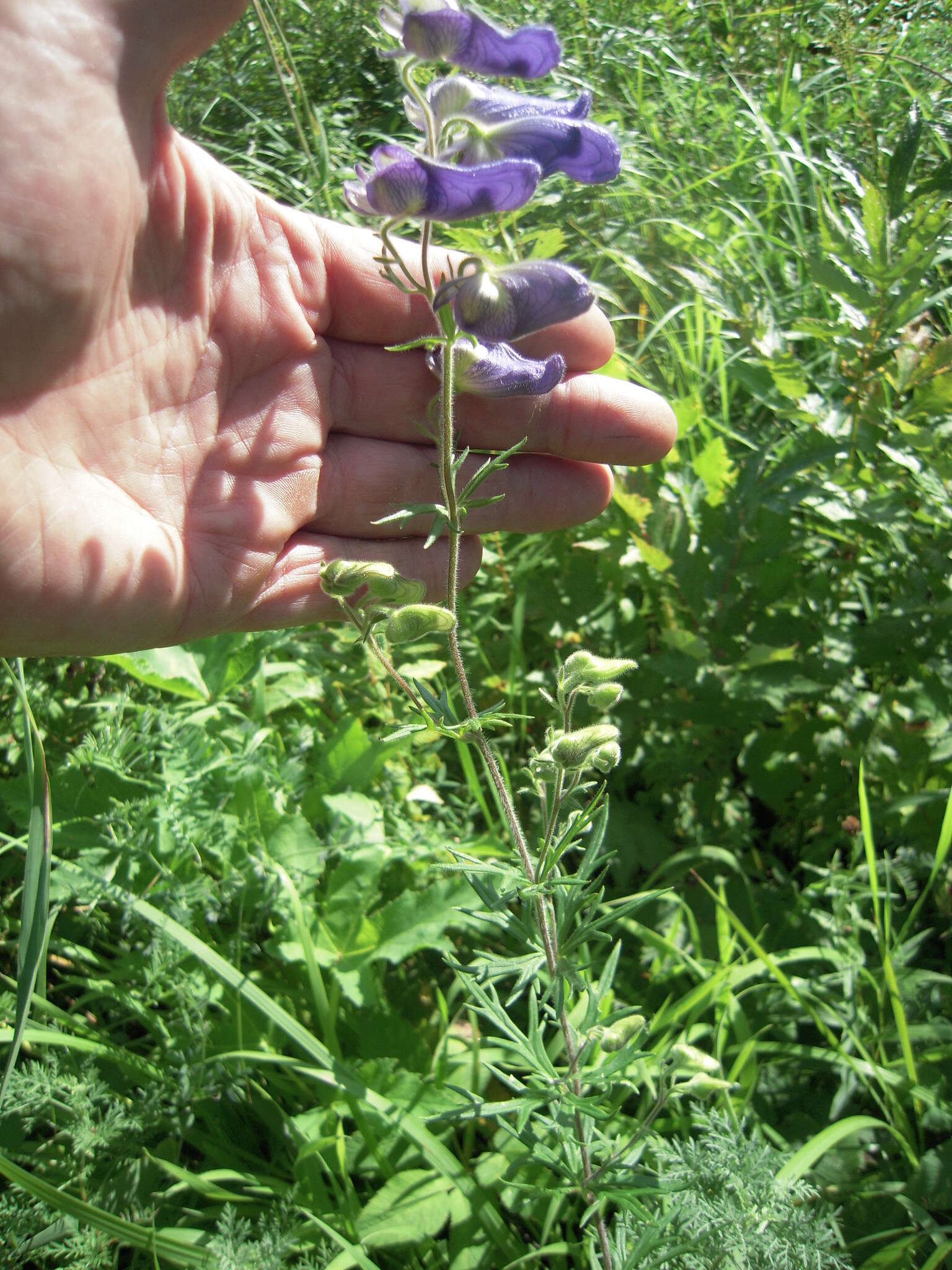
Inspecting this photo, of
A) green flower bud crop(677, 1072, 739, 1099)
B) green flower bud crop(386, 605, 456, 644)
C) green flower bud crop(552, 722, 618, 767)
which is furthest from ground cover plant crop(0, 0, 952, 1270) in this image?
Answer: green flower bud crop(386, 605, 456, 644)

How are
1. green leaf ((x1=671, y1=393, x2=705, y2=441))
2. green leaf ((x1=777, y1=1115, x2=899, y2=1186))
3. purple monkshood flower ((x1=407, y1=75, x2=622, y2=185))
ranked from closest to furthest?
purple monkshood flower ((x1=407, y1=75, x2=622, y2=185)), green leaf ((x1=777, y1=1115, x2=899, y2=1186)), green leaf ((x1=671, y1=393, x2=705, y2=441))

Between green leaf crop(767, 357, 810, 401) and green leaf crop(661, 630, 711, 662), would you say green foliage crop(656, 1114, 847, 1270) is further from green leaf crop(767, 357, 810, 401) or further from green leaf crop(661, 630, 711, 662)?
green leaf crop(767, 357, 810, 401)

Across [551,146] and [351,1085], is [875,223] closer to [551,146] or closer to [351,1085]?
[551,146]

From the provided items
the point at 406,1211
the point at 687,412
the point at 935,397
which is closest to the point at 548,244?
the point at 687,412

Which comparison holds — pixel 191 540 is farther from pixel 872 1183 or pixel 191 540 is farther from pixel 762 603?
pixel 872 1183

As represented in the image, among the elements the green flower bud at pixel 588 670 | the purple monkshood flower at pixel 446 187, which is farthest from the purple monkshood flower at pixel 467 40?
the green flower bud at pixel 588 670

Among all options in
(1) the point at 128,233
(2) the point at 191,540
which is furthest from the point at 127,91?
(2) the point at 191,540
